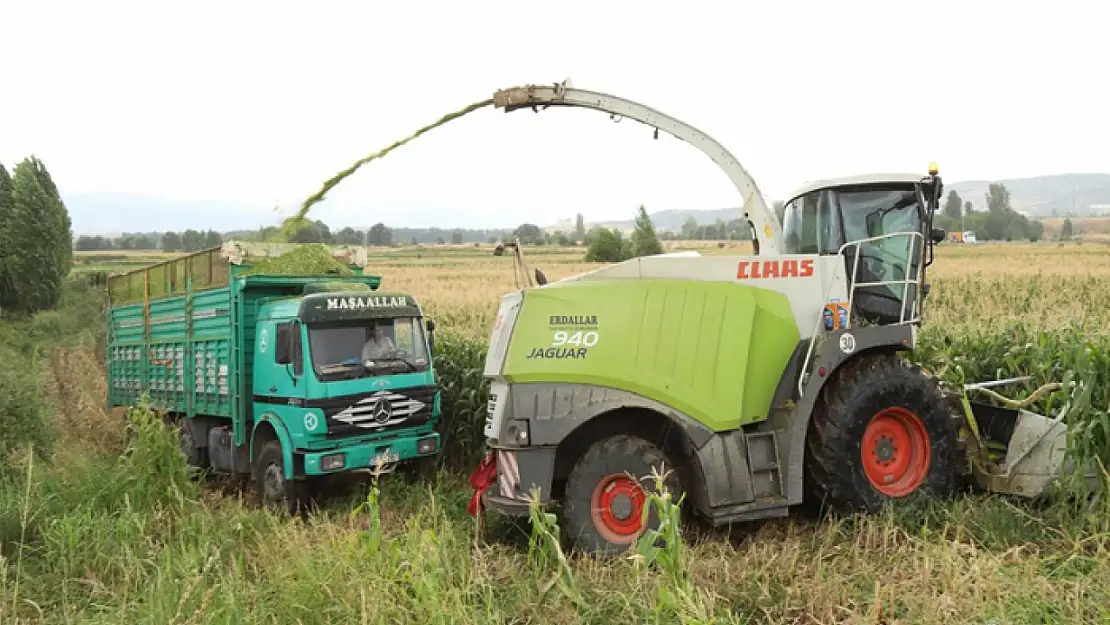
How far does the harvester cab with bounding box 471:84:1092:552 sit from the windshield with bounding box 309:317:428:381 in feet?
7.75

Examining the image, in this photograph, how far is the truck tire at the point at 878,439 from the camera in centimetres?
607

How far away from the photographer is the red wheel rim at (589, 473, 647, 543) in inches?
237

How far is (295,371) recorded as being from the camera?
833 cm

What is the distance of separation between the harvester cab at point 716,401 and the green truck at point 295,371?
2.22 m

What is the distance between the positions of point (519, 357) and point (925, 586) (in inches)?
121

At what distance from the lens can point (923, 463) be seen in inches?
250

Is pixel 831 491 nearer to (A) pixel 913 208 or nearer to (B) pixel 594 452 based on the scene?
(B) pixel 594 452

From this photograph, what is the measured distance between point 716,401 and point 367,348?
13.4 ft

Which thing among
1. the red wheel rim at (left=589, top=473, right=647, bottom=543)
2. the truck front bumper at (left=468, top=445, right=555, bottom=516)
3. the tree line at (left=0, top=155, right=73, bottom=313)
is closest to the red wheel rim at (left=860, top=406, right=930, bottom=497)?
the red wheel rim at (left=589, top=473, right=647, bottom=543)

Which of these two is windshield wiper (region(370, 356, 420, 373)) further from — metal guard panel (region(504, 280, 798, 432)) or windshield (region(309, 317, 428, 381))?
metal guard panel (region(504, 280, 798, 432))

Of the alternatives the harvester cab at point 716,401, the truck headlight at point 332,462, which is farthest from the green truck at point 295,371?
the harvester cab at point 716,401

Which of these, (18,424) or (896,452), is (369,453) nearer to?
(896,452)

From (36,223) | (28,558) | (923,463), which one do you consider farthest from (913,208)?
(36,223)

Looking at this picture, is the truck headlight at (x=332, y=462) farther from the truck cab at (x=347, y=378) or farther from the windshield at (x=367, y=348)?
the windshield at (x=367, y=348)
